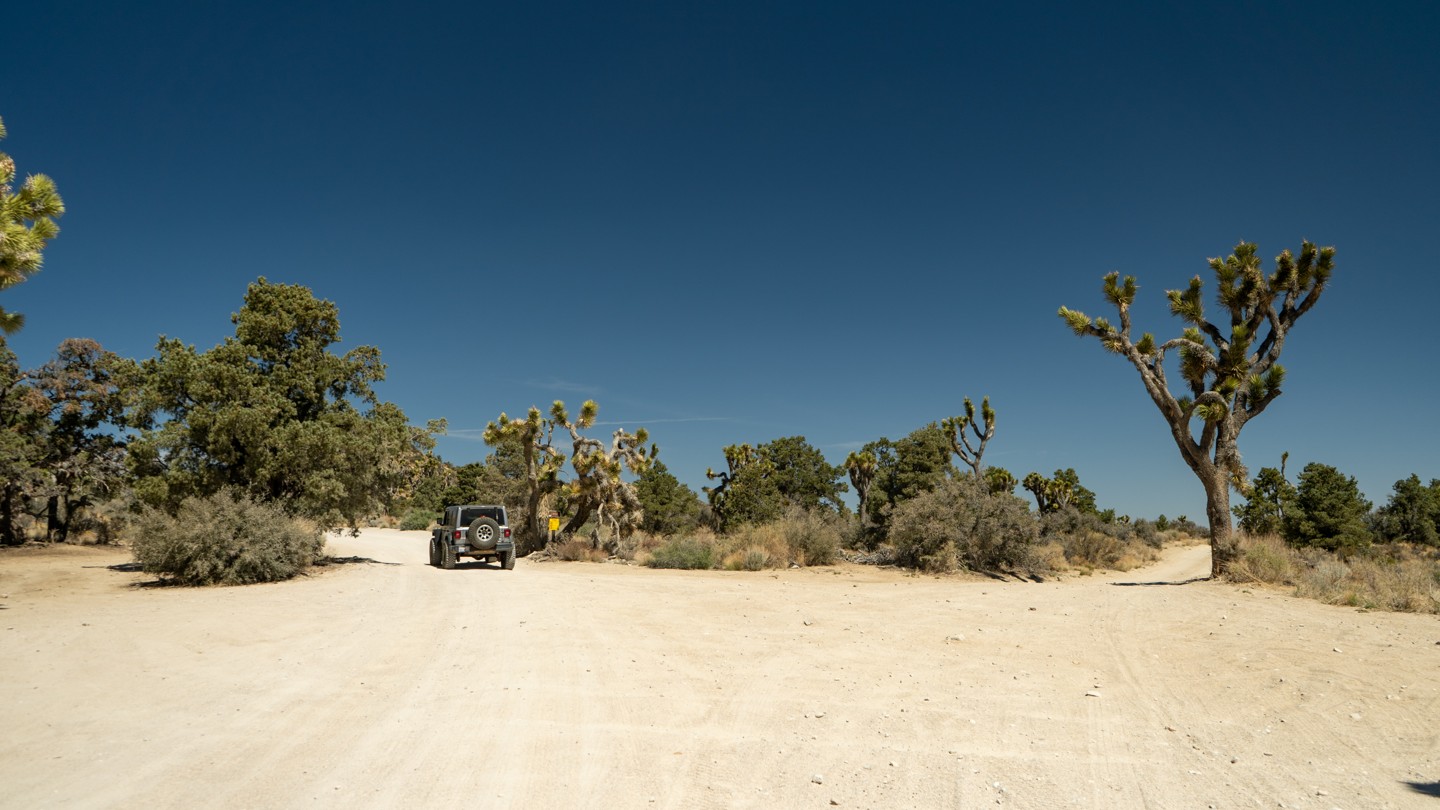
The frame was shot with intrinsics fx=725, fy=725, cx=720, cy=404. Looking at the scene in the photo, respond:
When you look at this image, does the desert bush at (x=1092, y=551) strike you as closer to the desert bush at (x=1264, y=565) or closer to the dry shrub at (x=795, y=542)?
the dry shrub at (x=795, y=542)

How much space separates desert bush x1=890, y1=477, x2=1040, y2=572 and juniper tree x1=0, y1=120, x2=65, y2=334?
20585 millimetres

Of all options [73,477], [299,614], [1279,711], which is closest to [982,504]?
[1279,711]

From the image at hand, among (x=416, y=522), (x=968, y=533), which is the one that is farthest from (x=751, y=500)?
(x=416, y=522)

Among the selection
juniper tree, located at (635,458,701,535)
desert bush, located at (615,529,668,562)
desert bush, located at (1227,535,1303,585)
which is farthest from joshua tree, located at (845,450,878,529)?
desert bush, located at (1227,535,1303,585)

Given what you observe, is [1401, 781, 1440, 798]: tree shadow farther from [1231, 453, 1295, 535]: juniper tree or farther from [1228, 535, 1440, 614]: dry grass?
[1231, 453, 1295, 535]: juniper tree

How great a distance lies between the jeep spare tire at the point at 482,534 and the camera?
22.9 metres

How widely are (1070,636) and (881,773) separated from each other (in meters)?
6.35

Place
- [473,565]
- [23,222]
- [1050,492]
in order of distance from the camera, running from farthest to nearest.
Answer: [1050,492], [473,565], [23,222]

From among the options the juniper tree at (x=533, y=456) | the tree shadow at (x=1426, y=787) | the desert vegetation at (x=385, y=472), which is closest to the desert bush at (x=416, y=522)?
the desert vegetation at (x=385, y=472)

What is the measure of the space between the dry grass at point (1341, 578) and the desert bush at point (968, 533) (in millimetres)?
5746

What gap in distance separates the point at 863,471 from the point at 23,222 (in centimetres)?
3803

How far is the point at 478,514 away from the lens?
2381 cm

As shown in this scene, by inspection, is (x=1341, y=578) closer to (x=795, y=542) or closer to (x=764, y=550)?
(x=795, y=542)

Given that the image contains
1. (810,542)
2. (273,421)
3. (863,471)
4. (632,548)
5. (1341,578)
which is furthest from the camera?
(863,471)
